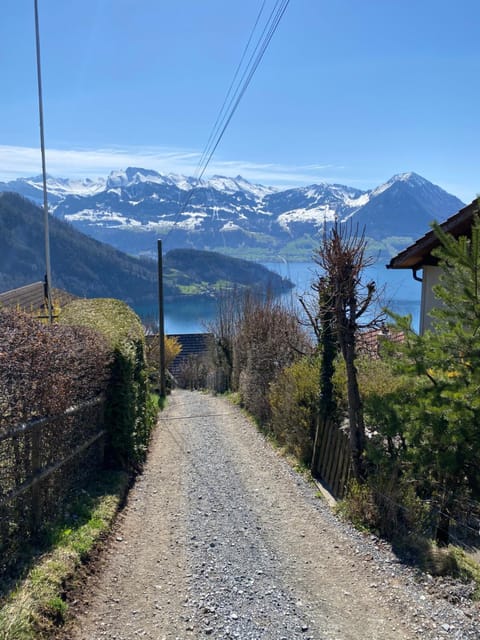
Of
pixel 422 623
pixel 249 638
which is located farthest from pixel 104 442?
pixel 422 623

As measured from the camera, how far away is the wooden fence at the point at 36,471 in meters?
4.97

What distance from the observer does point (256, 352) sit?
16.1 m

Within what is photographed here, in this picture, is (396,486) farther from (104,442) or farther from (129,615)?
(104,442)

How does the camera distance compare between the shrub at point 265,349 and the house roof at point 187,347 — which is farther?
the house roof at point 187,347

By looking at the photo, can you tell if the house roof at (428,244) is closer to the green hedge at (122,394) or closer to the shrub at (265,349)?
the shrub at (265,349)

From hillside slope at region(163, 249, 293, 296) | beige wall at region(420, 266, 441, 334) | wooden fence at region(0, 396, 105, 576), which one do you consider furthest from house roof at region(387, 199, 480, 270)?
hillside slope at region(163, 249, 293, 296)

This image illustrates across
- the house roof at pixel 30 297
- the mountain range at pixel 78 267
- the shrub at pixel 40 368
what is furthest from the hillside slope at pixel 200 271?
the shrub at pixel 40 368

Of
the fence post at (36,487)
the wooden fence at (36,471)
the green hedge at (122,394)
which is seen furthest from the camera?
the green hedge at (122,394)

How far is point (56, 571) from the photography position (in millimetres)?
5027

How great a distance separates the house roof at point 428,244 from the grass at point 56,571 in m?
7.00

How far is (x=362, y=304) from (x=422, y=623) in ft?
14.6

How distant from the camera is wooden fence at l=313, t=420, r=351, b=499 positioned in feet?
27.1

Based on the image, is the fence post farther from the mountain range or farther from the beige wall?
the mountain range

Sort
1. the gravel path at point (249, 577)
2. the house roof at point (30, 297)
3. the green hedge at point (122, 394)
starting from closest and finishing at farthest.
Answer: the gravel path at point (249, 577)
the green hedge at point (122, 394)
the house roof at point (30, 297)
